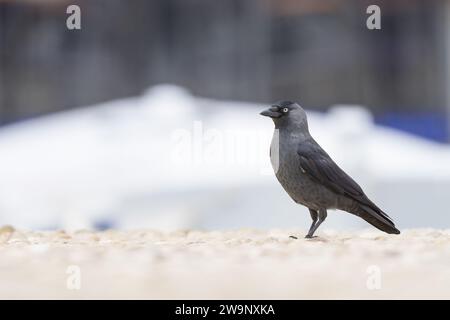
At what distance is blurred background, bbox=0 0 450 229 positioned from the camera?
409cm

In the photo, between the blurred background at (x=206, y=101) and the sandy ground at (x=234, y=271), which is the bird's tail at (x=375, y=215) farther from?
the blurred background at (x=206, y=101)

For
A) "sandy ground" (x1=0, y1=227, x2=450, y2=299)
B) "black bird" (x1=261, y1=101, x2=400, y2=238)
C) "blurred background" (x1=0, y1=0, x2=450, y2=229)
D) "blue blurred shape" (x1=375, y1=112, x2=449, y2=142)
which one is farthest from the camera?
"blue blurred shape" (x1=375, y1=112, x2=449, y2=142)

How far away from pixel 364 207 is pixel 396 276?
0.83 metres

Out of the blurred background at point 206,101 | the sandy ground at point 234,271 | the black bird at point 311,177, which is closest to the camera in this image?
the sandy ground at point 234,271

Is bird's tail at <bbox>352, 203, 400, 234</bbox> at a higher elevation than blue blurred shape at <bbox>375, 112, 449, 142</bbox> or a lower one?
higher

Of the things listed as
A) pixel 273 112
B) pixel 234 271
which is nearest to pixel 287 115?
pixel 273 112

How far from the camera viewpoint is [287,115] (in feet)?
6.91

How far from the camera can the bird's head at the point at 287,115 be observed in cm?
210

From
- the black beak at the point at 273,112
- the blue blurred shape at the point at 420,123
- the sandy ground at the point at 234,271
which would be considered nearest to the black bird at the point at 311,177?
the black beak at the point at 273,112

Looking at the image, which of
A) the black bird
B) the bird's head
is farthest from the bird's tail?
the bird's head

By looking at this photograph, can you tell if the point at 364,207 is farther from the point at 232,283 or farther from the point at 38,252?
the point at 232,283

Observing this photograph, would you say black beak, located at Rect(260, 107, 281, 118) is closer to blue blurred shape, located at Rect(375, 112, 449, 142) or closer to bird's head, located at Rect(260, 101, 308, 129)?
bird's head, located at Rect(260, 101, 308, 129)

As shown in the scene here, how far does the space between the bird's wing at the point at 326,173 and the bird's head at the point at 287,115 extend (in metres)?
0.06
